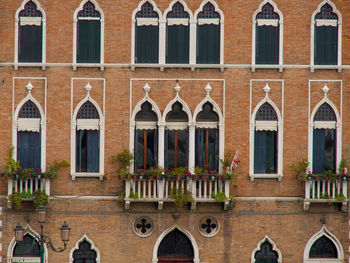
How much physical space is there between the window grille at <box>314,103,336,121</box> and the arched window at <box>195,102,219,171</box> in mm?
3408

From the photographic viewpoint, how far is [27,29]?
2514 centimetres

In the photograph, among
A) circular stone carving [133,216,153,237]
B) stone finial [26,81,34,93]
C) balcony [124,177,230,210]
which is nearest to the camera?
balcony [124,177,230,210]

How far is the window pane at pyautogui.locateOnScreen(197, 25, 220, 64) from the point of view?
25.2 m

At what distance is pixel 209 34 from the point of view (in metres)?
25.3

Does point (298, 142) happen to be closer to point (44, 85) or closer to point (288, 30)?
point (288, 30)

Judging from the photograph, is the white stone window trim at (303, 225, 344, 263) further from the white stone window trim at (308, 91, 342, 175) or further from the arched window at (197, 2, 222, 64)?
the arched window at (197, 2, 222, 64)

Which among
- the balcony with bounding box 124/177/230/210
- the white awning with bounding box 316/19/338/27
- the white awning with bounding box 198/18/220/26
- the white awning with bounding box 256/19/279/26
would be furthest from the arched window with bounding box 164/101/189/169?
Result: the white awning with bounding box 316/19/338/27

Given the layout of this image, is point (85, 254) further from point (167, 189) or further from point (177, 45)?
point (177, 45)

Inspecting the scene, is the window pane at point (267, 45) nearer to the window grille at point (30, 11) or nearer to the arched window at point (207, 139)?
the arched window at point (207, 139)

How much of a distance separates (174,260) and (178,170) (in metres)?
3.14

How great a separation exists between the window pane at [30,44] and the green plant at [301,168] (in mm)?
9194

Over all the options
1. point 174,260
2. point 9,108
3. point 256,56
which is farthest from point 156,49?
point 174,260

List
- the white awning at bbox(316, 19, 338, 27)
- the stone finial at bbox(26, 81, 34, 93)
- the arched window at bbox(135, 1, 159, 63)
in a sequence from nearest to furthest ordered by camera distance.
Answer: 1. the stone finial at bbox(26, 81, 34, 93)
2. the arched window at bbox(135, 1, 159, 63)
3. the white awning at bbox(316, 19, 338, 27)

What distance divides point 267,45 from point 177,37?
119 inches
